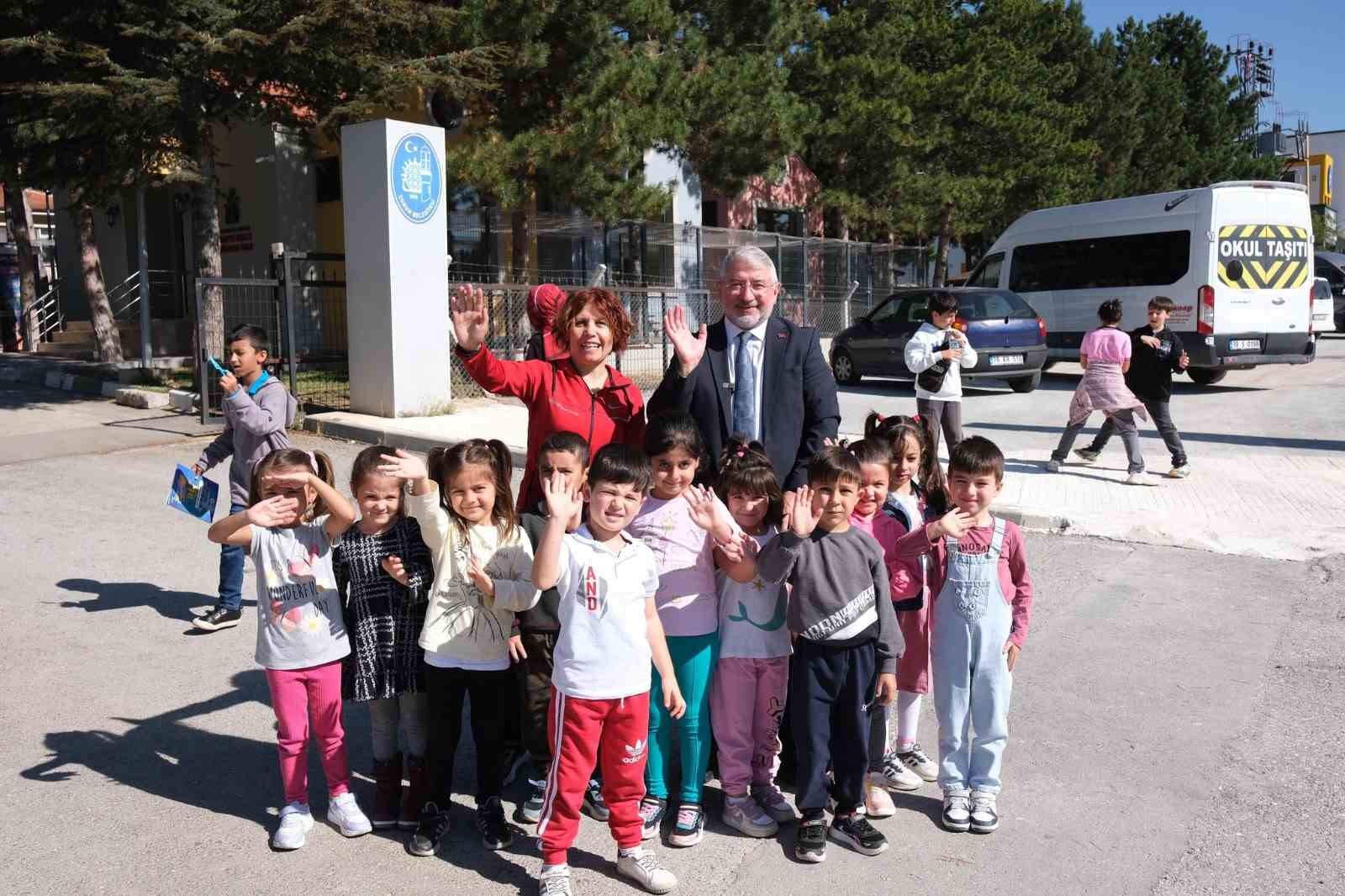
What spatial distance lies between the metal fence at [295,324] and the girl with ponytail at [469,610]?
4.20m

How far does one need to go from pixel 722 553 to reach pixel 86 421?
11.8 metres

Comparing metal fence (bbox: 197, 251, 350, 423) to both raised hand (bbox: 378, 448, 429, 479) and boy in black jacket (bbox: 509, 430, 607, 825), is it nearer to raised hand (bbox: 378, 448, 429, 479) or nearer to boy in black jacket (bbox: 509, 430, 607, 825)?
raised hand (bbox: 378, 448, 429, 479)

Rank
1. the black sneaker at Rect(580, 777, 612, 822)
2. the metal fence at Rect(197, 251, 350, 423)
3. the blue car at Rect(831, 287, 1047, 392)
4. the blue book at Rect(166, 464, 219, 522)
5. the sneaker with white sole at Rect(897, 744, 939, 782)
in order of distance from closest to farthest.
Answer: the black sneaker at Rect(580, 777, 612, 822)
the sneaker with white sole at Rect(897, 744, 939, 782)
the blue book at Rect(166, 464, 219, 522)
the metal fence at Rect(197, 251, 350, 423)
the blue car at Rect(831, 287, 1047, 392)

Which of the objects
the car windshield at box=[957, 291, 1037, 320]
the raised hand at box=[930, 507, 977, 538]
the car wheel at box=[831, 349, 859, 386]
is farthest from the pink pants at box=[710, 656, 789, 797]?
the car wheel at box=[831, 349, 859, 386]

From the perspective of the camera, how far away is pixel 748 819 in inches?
142

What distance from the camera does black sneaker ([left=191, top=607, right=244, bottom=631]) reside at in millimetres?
5645

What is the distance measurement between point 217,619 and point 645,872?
339 cm

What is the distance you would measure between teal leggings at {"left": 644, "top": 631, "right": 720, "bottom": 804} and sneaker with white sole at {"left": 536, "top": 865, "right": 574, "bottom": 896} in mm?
525

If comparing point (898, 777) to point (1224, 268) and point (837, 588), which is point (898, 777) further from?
point (1224, 268)

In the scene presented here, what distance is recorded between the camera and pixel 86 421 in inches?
504

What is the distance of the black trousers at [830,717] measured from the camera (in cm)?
349

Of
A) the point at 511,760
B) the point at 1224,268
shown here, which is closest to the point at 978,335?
the point at 1224,268

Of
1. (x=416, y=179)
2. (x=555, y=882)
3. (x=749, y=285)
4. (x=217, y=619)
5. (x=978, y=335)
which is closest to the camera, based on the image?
(x=555, y=882)

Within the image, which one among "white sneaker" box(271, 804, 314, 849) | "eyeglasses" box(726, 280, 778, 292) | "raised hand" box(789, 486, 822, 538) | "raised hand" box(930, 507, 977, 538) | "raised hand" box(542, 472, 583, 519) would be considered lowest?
"white sneaker" box(271, 804, 314, 849)
